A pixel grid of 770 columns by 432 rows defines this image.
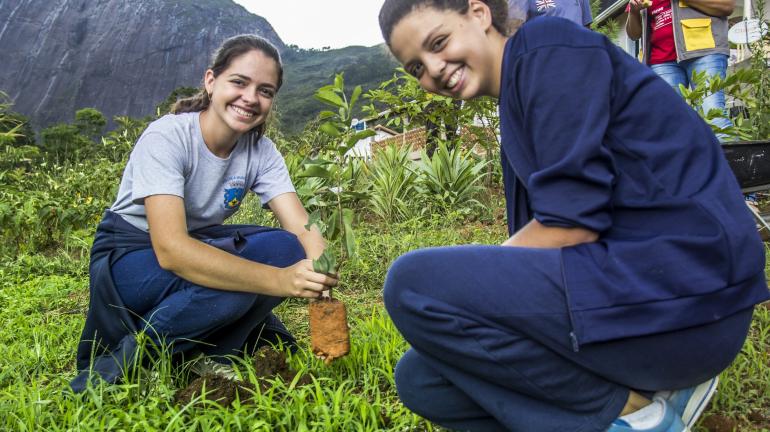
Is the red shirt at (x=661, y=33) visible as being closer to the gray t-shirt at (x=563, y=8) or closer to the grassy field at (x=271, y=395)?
the gray t-shirt at (x=563, y=8)

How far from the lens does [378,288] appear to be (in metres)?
3.26

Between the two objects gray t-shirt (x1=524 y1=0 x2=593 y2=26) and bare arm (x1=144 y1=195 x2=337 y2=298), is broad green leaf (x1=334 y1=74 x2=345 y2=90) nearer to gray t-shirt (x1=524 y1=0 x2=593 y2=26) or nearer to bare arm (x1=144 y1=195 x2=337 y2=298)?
bare arm (x1=144 y1=195 x2=337 y2=298)

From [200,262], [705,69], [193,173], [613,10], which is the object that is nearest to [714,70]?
[705,69]

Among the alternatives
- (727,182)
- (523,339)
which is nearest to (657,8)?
(727,182)

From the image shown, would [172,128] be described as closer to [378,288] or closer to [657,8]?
[378,288]

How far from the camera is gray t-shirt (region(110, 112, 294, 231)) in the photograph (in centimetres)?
197

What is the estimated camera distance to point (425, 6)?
138cm

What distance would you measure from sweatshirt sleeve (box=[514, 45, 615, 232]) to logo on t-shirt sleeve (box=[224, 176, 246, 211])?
4.54ft

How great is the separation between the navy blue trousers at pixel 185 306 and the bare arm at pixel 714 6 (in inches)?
114

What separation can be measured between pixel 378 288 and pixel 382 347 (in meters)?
1.19

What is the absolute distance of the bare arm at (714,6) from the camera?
3.40 meters

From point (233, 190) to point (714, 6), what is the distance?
2957 millimetres

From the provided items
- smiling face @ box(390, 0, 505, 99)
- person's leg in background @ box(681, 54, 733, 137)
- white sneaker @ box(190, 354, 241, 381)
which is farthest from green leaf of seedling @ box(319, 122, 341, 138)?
person's leg in background @ box(681, 54, 733, 137)

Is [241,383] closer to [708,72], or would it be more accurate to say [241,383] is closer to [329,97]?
[329,97]
